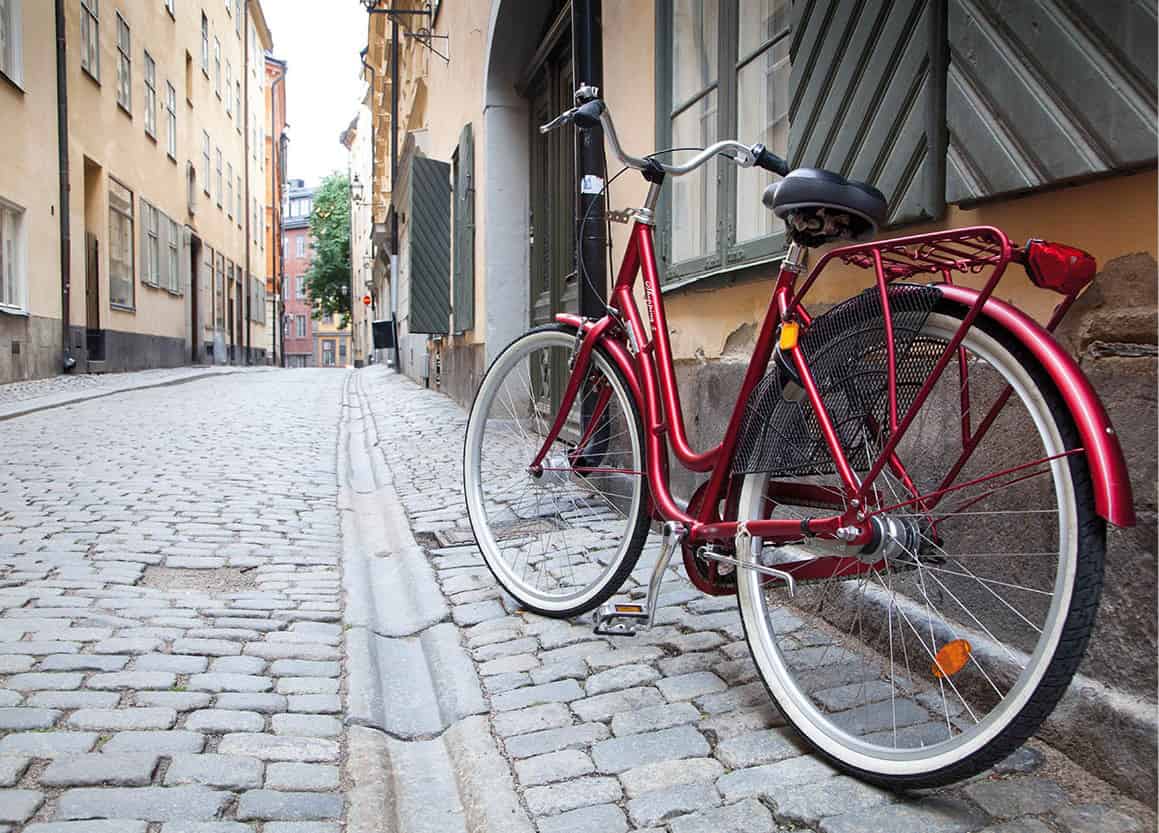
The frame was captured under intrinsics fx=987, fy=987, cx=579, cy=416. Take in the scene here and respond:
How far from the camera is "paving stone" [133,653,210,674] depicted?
272cm

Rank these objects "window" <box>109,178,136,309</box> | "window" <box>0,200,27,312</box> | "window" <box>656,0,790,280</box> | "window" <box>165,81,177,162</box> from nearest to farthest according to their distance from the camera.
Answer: "window" <box>656,0,790,280</box> → "window" <box>0,200,27,312</box> → "window" <box>109,178,136,309</box> → "window" <box>165,81,177,162</box>

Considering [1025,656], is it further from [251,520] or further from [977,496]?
[251,520]

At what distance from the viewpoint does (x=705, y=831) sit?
1.83m

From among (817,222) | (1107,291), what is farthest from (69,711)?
(1107,291)

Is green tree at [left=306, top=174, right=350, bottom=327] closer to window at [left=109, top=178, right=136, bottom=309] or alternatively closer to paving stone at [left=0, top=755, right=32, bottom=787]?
window at [left=109, top=178, right=136, bottom=309]

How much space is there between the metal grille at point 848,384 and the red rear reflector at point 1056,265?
171mm

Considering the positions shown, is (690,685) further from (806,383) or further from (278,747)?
(278,747)

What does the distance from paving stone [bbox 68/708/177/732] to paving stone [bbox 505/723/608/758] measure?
0.84 m

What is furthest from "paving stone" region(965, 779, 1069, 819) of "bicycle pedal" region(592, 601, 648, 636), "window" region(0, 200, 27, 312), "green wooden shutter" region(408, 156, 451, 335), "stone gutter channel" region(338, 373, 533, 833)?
"window" region(0, 200, 27, 312)

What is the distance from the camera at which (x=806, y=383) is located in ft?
6.83

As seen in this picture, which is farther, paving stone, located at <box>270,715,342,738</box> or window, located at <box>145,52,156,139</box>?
window, located at <box>145,52,156,139</box>

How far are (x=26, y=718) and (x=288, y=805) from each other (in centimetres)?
77

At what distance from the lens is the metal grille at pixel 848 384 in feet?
6.25

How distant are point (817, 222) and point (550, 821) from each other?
52.5 inches
